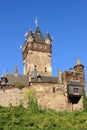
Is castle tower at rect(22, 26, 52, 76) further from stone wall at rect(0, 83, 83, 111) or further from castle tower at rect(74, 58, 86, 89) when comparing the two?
stone wall at rect(0, 83, 83, 111)

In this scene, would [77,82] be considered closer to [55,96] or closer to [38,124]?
[55,96]

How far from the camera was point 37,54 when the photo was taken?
77.6 metres

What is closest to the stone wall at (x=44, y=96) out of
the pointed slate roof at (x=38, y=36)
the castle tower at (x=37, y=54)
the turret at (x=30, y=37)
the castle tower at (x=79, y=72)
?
the castle tower at (x=79, y=72)

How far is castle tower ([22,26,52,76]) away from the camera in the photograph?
7625cm

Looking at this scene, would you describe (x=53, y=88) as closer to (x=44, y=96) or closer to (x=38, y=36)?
(x=44, y=96)

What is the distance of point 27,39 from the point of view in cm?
7944

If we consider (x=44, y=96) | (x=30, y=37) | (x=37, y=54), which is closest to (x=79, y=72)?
(x=44, y=96)

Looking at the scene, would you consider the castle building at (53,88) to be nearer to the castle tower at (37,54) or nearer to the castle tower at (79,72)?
the castle tower at (79,72)

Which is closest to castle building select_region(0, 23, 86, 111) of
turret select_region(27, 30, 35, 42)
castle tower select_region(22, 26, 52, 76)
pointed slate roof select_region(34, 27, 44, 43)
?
castle tower select_region(22, 26, 52, 76)

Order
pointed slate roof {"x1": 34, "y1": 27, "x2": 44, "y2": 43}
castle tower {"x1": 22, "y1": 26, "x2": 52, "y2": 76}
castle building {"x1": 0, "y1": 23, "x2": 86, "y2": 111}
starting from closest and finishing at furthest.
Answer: castle building {"x1": 0, "y1": 23, "x2": 86, "y2": 111}
castle tower {"x1": 22, "y1": 26, "x2": 52, "y2": 76}
pointed slate roof {"x1": 34, "y1": 27, "x2": 44, "y2": 43}

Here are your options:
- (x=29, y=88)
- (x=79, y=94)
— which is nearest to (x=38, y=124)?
(x=29, y=88)

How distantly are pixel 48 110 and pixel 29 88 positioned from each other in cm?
485

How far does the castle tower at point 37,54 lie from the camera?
76250 mm

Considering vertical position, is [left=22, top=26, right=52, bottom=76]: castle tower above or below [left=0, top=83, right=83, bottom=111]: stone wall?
above
